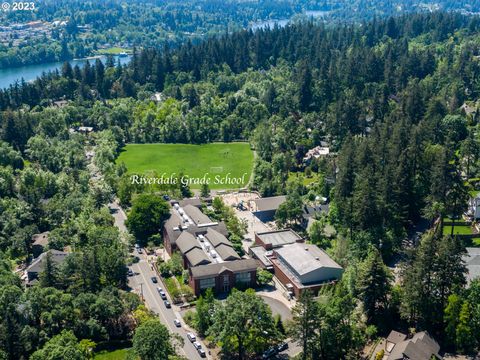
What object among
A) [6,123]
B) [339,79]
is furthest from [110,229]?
[339,79]

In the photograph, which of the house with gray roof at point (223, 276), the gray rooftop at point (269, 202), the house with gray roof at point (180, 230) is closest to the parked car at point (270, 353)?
the house with gray roof at point (223, 276)

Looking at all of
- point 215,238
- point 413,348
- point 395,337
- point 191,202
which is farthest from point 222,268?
point 413,348

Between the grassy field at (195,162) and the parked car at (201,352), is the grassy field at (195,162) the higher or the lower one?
the lower one

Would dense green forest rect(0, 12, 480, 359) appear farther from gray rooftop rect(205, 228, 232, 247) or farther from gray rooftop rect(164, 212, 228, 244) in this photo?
gray rooftop rect(205, 228, 232, 247)

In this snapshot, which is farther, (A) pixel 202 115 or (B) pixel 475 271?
(A) pixel 202 115

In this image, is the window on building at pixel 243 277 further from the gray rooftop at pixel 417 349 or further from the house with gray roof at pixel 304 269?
the gray rooftop at pixel 417 349

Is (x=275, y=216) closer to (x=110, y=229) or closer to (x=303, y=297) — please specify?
(x=110, y=229)

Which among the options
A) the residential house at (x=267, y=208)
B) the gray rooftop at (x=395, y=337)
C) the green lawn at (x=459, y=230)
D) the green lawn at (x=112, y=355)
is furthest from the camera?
the residential house at (x=267, y=208)
